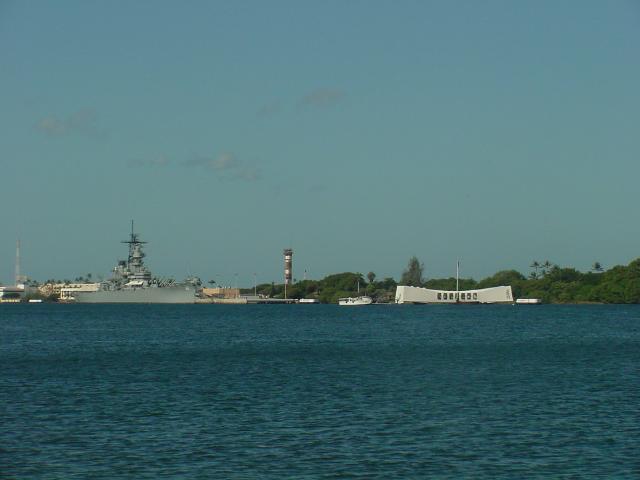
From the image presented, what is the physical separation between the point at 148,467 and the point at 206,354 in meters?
55.6

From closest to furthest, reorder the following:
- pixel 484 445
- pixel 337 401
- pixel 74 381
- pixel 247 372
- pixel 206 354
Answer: pixel 484 445, pixel 337 401, pixel 74 381, pixel 247 372, pixel 206 354

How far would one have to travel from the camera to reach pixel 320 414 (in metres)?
47.6

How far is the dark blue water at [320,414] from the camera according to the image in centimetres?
3581

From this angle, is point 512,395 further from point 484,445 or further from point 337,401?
point 484,445

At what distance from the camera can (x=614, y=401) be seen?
53.1 m

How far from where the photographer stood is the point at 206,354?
90.7 m

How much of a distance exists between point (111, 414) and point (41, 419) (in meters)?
3.43

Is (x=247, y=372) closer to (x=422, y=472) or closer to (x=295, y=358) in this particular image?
(x=295, y=358)

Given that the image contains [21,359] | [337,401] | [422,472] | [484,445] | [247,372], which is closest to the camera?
[422,472]

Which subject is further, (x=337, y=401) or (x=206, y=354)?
(x=206, y=354)

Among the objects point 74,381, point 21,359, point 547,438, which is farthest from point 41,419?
point 21,359

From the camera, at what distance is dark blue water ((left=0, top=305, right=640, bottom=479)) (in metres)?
35.8

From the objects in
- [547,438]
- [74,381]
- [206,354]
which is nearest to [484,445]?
→ [547,438]

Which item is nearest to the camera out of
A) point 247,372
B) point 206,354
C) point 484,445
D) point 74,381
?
point 484,445
